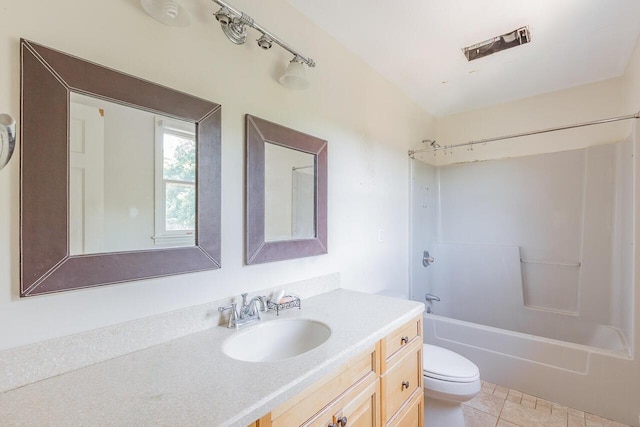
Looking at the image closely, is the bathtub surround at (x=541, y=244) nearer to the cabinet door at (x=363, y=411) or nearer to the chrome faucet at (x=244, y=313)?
the cabinet door at (x=363, y=411)

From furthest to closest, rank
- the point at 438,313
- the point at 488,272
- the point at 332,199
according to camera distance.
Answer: the point at 438,313 → the point at 488,272 → the point at 332,199

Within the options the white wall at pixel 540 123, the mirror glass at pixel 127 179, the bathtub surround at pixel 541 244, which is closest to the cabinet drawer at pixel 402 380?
the mirror glass at pixel 127 179

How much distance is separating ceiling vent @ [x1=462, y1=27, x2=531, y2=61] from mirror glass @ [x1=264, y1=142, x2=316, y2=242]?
4.47 ft

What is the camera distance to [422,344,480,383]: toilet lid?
1.57 m

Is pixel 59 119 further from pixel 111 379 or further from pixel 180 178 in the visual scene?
pixel 111 379

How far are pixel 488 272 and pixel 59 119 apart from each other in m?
3.24

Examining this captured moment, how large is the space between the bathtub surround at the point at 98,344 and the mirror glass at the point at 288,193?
435mm

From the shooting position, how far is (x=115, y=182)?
3.03 feet

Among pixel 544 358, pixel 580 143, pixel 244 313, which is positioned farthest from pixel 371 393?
pixel 580 143

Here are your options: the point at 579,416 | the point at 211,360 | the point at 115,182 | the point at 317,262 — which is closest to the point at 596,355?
the point at 579,416

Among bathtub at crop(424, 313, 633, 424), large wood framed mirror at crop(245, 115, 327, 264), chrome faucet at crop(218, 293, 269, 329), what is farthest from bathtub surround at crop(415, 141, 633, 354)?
chrome faucet at crop(218, 293, 269, 329)

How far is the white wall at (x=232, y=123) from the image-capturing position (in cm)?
76

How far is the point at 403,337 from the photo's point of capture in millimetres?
1325

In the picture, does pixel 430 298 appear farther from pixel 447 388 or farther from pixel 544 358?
pixel 447 388
